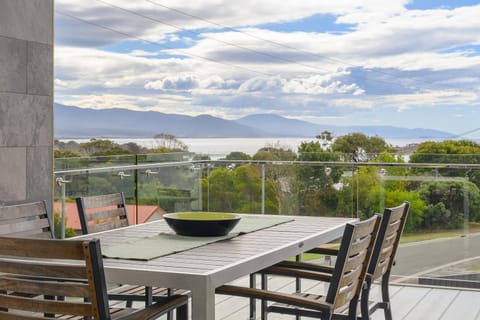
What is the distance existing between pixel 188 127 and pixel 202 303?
63.5 feet

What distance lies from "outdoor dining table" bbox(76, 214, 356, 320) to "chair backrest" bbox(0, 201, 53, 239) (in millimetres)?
320

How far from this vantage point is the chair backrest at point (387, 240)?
3047mm

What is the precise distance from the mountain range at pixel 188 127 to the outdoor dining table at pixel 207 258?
13.1 m

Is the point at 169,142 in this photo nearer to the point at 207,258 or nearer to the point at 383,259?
the point at 383,259

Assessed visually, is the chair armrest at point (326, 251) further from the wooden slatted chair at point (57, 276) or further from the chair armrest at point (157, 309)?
the wooden slatted chair at point (57, 276)

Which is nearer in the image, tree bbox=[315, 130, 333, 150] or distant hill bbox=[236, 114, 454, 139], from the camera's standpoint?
tree bbox=[315, 130, 333, 150]

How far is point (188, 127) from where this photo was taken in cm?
2139

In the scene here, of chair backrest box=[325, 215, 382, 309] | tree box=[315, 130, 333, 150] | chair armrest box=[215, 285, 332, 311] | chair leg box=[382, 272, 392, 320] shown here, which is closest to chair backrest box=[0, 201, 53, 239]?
chair armrest box=[215, 285, 332, 311]

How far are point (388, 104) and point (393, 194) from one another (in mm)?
20019

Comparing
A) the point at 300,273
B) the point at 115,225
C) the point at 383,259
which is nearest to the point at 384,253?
the point at 383,259

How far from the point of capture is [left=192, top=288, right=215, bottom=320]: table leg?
214cm

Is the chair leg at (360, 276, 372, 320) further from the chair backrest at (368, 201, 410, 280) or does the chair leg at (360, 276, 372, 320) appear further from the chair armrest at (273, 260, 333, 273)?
the chair armrest at (273, 260, 333, 273)

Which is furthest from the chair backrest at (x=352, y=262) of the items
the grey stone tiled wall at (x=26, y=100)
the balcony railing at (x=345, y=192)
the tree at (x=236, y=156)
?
the tree at (x=236, y=156)

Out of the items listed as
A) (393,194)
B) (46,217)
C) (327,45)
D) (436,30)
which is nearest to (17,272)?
(46,217)
